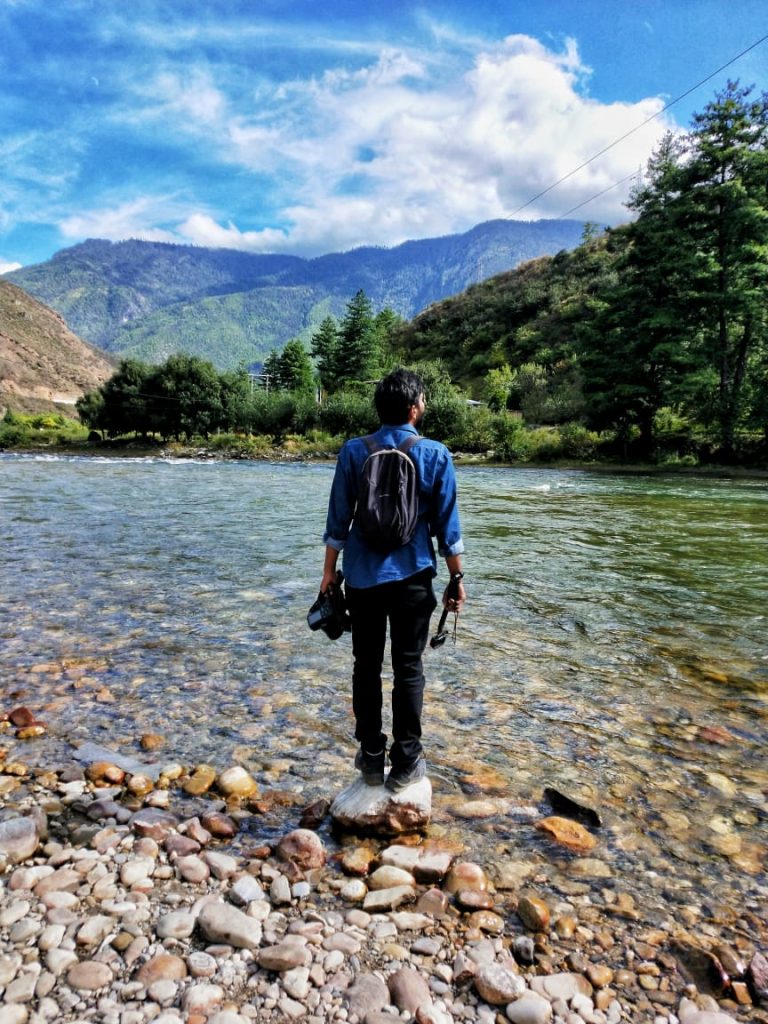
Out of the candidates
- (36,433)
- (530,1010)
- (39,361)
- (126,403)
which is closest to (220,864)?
(530,1010)

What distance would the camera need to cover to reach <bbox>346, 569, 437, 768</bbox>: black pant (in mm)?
3199

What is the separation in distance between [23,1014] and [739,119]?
132 feet

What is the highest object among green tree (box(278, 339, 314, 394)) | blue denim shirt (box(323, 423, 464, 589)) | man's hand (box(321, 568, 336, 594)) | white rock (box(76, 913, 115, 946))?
green tree (box(278, 339, 314, 394))

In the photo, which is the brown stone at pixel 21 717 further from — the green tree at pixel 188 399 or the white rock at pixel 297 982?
the green tree at pixel 188 399

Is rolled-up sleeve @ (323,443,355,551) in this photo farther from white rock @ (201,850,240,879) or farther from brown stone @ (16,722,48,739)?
brown stone @ (16,722,48,739)

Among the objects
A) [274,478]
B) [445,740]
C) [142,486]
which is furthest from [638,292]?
[445,740]

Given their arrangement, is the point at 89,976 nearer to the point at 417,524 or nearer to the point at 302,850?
the point at 302,850

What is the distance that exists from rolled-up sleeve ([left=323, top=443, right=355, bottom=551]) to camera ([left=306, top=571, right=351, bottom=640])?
201 millimetres

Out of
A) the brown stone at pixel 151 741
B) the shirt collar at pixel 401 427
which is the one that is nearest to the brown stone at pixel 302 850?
the brown stone at pixel 151 741

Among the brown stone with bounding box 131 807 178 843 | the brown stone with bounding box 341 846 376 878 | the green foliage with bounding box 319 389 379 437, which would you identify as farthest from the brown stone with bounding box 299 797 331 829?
the green foliage with bounding box 319 389 379 437

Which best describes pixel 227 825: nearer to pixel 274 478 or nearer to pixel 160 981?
pixel 160 981

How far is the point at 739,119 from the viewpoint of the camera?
1222 inches

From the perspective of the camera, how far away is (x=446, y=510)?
3.25m

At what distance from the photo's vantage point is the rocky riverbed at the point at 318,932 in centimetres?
215
